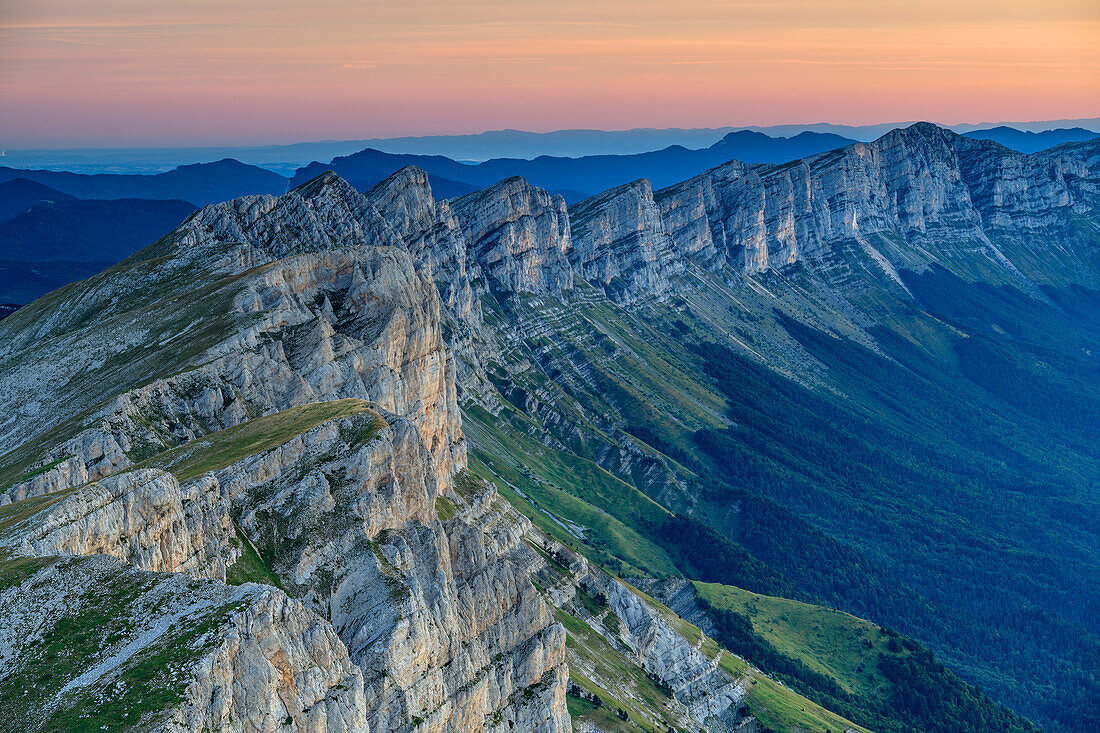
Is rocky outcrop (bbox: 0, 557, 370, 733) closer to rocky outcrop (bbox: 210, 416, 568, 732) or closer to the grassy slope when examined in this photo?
rocky outcrop (bbox: 210, 416, 568, 732)

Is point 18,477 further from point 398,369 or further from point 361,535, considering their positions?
point 398,369

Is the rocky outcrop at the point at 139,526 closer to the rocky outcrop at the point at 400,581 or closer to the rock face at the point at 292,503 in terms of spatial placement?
the rock face at the point at 292,503

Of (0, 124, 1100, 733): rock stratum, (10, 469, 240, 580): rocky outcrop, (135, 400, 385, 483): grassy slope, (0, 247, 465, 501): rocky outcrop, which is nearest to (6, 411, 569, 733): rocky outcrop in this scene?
(10, 469, 240, 580): rocky outcrop

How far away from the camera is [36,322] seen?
198 metres

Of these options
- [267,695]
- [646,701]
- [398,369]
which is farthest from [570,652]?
[267,695]

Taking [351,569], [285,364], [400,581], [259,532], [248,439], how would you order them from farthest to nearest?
[285,364] < [248,439] < [351,569] < [400,581] < [259,532]

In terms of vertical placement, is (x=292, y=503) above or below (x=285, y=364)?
below

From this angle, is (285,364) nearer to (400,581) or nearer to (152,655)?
(400,581)

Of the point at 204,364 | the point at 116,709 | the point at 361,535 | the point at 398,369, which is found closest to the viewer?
the point at 116,709

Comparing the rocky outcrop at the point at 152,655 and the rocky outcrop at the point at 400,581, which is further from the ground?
the rocky outcrop at the point at 152,655

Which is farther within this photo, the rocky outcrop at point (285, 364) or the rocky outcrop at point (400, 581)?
the rocky outcrop at point (285, 364)

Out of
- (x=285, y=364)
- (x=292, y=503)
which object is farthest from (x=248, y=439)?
(x=285, y=364)

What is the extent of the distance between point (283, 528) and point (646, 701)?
117716 mm

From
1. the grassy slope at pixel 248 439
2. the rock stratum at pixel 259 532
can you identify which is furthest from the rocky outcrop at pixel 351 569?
the grassy slope at pixel 248 439
